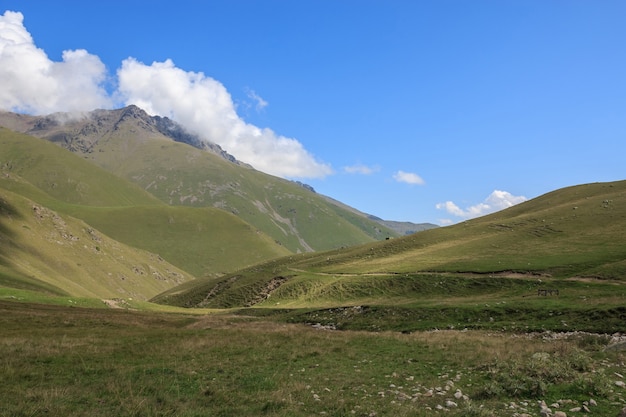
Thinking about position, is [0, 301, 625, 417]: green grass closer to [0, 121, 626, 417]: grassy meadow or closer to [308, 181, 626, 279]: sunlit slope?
[0, 121, 626, 417]: grassy meadow

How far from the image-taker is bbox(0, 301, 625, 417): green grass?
13.8m

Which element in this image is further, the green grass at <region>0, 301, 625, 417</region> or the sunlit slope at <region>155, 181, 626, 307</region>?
the sunlit slope at <region>155, 181, 626, 307</region>

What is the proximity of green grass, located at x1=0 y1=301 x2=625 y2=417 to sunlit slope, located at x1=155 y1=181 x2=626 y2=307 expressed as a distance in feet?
96.3

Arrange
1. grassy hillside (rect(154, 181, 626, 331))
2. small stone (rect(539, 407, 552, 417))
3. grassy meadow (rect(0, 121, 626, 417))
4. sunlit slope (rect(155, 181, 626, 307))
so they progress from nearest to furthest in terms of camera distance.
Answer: small stone (rect(539, 407, 552, 417)), grassy meadow (rect(0, 121, 626, 417)), grassy hillside (rect(154, 181, 626, 331)), sunlit slope (rect(155, 181, 626, 307))

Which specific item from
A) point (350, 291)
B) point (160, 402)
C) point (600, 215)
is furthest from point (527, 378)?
point (600, 215)

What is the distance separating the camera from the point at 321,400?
1498 cm

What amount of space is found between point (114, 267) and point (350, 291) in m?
141

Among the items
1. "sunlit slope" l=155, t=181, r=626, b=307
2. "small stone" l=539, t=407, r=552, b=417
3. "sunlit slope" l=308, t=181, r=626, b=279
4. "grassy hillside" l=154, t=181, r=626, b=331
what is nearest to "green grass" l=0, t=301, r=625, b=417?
"small stone" l=539, t=407, r=552, b=417

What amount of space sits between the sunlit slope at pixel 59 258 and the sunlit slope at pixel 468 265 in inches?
1503

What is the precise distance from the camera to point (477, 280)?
61625 mm

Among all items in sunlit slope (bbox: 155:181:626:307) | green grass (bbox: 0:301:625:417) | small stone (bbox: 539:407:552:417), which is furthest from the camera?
sunlit slope (bbox: 155:181:626:307)

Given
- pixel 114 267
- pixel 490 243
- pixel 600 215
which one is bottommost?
pixel 114 267

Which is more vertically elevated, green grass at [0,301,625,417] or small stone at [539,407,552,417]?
small stone at [539,407,552,417]

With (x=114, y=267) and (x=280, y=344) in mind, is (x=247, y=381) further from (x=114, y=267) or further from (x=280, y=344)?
(x=114, y=267)
